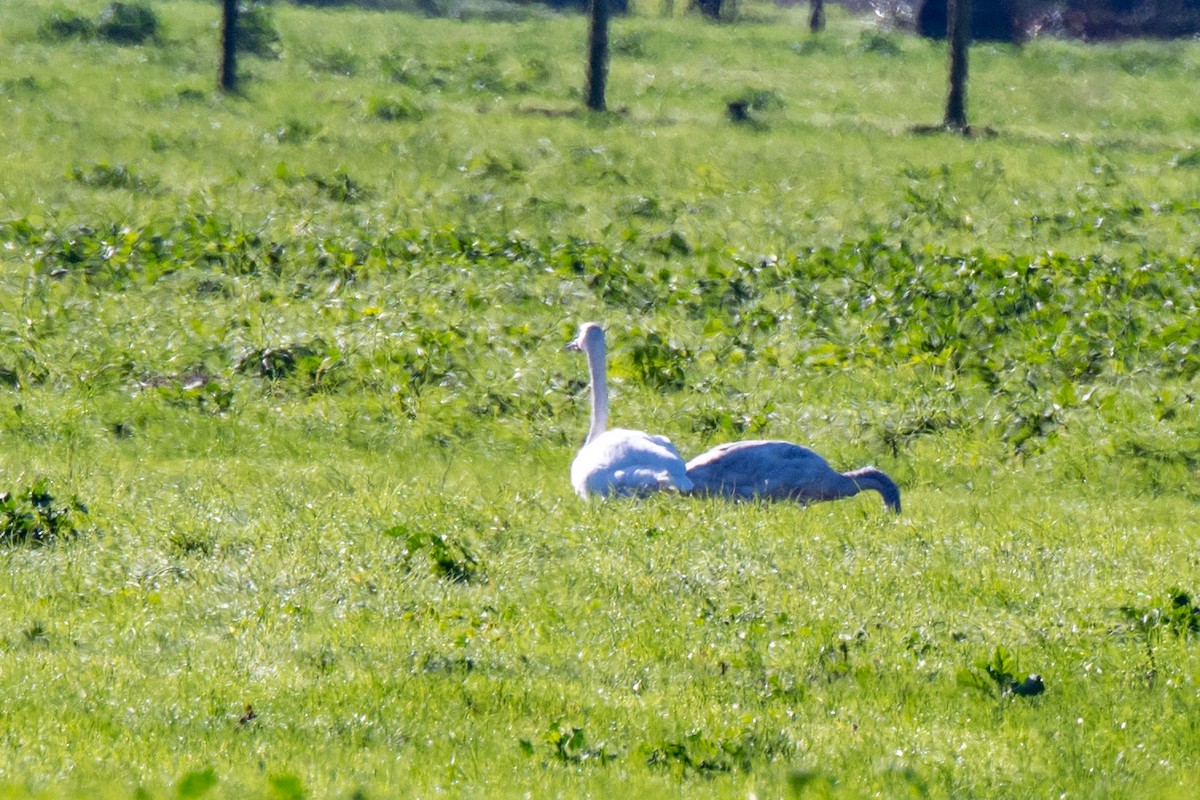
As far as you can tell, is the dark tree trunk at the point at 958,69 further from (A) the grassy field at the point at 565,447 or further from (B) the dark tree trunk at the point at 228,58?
(B) the dark tree trunk at the point at 228,58

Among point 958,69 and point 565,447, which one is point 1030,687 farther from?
point 958,69

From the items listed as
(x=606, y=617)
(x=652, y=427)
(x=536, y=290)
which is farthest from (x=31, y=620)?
(x=536, y=290)

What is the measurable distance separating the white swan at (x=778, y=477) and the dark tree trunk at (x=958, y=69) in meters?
19.6

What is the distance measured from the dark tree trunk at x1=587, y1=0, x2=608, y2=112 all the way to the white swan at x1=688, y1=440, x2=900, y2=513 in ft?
61.3

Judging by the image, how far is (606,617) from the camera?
25.7ft

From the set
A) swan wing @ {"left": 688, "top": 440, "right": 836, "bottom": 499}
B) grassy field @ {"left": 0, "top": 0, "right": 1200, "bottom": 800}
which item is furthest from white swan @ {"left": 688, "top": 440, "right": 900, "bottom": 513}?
grassy field @ {"left": 0, "top": 0, "right": 1200, "bottom": 800}

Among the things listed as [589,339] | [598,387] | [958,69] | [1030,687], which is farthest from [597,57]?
[1030,687]

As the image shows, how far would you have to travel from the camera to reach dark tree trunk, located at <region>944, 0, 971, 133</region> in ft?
96.5

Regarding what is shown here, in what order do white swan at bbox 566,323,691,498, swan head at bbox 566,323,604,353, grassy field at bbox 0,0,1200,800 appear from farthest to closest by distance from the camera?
swan head at bbox 566,323,604,353, white swan at bbox 566,323,691,498, grassy field at bbox 0,0,1200,800

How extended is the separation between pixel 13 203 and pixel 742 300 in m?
7.80

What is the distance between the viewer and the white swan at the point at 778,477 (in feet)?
34.1

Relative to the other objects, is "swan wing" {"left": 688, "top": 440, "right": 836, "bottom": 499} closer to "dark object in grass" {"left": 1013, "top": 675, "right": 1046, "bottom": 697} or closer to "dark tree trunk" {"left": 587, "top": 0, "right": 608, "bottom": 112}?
"dark object in grass" {"left": 1013, "top": 675, "right": 1046, "bottom": 697}

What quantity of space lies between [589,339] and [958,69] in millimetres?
19128

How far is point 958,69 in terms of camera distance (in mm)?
29594
